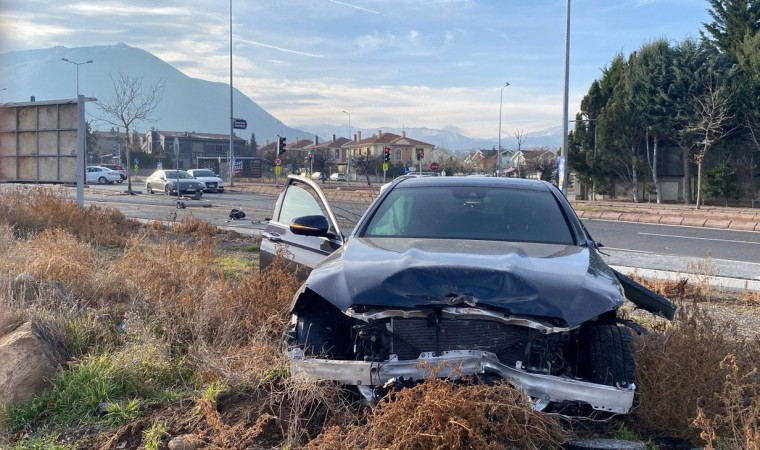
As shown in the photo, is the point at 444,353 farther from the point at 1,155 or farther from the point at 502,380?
the point at 1,155

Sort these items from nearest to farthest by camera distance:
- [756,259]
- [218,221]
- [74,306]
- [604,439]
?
[604,439] < [74,306] < [756,259] < [218,221]

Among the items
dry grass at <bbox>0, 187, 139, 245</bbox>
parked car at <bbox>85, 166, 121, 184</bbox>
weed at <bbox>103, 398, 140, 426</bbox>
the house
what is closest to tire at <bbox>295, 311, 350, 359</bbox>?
weed at <bbox>103, 398, 140, 426</bbox>

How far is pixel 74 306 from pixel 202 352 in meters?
1.40

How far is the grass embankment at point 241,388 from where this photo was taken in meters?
3.18

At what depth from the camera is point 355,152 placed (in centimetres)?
10812

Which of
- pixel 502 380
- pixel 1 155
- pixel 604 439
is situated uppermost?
pixel 1 155

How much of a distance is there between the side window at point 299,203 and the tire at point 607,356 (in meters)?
3.00

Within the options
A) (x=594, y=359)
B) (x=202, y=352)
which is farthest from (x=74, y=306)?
(x=594, y=359)

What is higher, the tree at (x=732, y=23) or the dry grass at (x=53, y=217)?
the tree at (x=732, y=23)

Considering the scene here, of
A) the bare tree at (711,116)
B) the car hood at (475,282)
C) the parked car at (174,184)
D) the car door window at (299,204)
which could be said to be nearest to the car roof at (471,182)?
the car door window at (299,204)

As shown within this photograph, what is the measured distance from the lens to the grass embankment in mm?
3176

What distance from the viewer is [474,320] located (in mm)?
3529

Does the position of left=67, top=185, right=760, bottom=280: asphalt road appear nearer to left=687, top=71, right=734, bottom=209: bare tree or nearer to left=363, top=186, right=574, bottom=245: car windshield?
left=363, top=186, right=574, bottom=245: car windshield

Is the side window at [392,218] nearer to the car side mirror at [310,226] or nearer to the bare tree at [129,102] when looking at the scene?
the car side mirror at [310,226]
